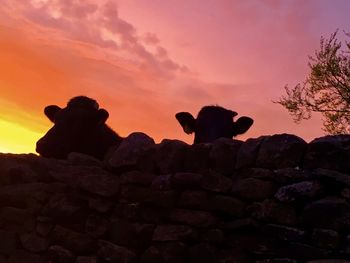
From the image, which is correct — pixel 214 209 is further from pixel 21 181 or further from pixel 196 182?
pixel 21 181

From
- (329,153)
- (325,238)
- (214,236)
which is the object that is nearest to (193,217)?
(214,236)

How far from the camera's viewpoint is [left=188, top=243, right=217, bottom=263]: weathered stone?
5.31 metres

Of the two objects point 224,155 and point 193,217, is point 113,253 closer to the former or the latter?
point 193,217

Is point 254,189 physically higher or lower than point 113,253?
higher

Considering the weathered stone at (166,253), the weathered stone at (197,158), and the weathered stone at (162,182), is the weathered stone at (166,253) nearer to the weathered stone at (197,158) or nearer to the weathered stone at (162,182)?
the weathered stone at (162,182)

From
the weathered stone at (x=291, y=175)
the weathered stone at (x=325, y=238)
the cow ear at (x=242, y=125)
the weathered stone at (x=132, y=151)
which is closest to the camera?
the weathered stone at (x=325, y=238)

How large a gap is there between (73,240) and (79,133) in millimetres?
4006

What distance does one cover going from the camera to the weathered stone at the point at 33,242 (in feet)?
21.7

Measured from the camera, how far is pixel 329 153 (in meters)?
5.08

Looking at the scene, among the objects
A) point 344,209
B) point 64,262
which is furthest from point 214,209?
point 64,262

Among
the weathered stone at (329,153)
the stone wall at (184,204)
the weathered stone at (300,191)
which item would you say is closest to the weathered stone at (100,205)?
the stone wall at (184,204)

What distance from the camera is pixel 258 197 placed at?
5.28m

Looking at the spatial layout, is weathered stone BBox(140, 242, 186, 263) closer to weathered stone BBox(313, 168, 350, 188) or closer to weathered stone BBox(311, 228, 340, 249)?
weathered stone BBox(311, 228, 340, 249)

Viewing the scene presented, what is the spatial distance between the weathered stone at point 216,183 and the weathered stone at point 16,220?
2579mm
